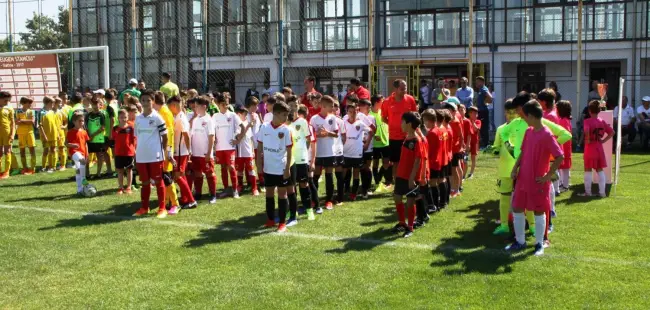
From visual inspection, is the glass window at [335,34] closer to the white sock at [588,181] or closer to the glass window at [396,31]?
the glass window at [396,31]

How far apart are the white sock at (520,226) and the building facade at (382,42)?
46.1 feet

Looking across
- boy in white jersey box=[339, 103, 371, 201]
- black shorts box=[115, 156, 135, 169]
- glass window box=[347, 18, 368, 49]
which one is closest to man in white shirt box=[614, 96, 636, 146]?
glass window box=[347, 18, 368, 49]

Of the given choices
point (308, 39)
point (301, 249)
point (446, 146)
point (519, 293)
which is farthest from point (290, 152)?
point (308, 39)

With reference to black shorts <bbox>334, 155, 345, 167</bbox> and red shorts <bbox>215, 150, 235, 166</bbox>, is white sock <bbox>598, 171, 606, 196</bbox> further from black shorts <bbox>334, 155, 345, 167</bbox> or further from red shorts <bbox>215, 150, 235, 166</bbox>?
red shorts <bbox>215, 150, 235, 166</bbox>

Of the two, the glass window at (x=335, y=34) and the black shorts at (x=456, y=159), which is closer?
the black shorts at (x=456, y=159)

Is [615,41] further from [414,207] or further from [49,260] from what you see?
[49,260]

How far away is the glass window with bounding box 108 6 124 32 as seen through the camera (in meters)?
30.2

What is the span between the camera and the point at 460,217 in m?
9.77

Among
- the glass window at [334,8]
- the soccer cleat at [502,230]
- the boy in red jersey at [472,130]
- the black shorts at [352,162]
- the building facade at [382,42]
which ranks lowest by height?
the soccer cleat at [502,230]

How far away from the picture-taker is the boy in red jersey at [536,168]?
7309 mm

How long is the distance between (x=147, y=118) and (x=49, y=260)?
2993 millimetres

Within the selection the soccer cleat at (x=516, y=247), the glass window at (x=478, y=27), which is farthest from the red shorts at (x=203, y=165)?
the glass window at (x=478, y=27)

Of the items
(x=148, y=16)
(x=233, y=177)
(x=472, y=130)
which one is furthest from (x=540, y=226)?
(x=148, y=16)

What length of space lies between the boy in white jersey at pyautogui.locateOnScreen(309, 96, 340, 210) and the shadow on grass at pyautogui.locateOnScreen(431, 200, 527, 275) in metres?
2.36
